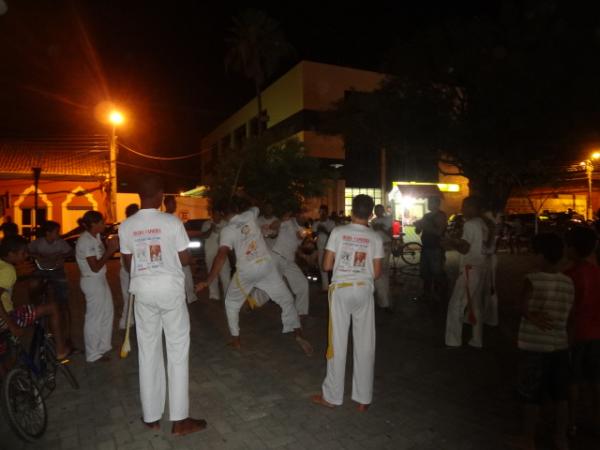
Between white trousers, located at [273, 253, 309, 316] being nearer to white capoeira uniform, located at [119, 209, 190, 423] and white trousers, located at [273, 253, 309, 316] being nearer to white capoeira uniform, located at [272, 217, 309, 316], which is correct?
white capoeira uniform, located at [272, 217, 309, 316]

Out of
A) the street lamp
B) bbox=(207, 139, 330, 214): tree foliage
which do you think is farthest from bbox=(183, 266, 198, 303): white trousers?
the street lamp

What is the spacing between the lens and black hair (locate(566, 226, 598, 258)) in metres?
3.35

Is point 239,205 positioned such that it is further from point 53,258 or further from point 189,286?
point 189,286

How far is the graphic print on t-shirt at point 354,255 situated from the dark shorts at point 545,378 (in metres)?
1.48

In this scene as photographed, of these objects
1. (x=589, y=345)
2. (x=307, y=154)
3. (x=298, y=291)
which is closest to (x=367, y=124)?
(x=307, y=154)

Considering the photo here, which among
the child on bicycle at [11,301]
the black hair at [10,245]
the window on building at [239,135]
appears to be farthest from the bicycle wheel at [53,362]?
the window on building at [239,135]

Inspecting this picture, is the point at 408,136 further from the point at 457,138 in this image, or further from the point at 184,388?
the point at 184,388

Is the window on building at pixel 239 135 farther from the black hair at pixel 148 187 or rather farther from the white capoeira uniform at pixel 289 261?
the black hair at pixel 148 187

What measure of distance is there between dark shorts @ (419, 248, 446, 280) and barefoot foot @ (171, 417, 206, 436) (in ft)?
18.0

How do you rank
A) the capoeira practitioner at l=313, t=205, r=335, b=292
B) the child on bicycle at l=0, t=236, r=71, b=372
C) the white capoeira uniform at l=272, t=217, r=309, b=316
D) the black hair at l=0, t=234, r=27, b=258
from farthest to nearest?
the capoeira practitioner at l=313, t=205, r=335, b=292 < the white capoeira uniform at l=272, t=217, r=309, b=316 < the black hair at l=0, t=234, r=27, b=258 < the child on bicycle at l=0, t=236, r=71, b=372

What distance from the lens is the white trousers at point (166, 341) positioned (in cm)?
350

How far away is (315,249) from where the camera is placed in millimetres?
10648

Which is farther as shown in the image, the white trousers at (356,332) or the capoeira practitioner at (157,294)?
the white trousers at (356,332)

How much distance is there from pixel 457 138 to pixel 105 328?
44.5 ft
